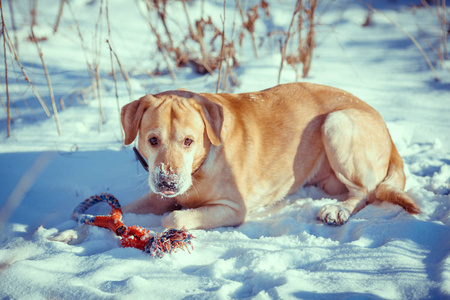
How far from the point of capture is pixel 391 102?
4656 mm

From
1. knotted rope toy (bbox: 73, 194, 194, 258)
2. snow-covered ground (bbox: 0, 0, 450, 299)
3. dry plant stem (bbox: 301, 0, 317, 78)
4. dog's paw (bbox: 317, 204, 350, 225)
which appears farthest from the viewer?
dry plant stem (bbox: 301, 0, 317, 78)

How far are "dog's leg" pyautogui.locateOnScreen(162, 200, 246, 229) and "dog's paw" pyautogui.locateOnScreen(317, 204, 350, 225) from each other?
612mm

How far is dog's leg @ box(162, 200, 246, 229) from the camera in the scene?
8.59ft

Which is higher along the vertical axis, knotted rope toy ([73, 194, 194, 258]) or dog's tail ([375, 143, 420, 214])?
dog's tail ([375, 143, 420, 214])

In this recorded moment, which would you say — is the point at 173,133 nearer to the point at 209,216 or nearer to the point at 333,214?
the point at 209,216

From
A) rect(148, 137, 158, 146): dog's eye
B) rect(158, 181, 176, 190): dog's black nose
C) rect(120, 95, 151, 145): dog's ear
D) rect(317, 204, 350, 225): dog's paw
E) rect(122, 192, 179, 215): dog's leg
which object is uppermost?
rect(120, 95, 151, 145): dog's ear

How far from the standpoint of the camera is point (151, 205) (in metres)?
2.98

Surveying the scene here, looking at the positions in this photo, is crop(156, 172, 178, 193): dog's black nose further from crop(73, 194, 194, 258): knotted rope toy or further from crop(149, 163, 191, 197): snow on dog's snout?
crop(73, 194, 194, 258): knotted rope toy

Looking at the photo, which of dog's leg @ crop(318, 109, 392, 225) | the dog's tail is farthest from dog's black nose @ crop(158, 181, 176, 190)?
the dog's tail

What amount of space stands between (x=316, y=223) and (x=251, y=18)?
3881mm

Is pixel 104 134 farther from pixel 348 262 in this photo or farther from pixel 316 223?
pixel 348 262

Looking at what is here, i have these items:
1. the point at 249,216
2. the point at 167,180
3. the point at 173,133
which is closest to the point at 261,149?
the point at 249,216

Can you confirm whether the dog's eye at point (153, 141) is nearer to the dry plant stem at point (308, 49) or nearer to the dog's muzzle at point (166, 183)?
the dog's muzzle at point (166, 183)

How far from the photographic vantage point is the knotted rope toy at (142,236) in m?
2.20
